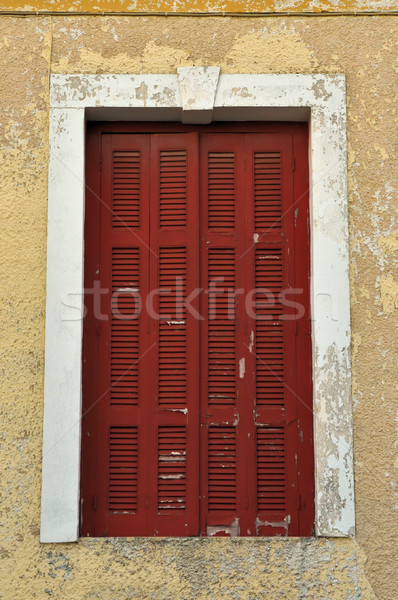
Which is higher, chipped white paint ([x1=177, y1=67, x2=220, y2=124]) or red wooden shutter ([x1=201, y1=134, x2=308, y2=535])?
chipped white paint ([x1=177, y1=67, x2=220, y2=124])

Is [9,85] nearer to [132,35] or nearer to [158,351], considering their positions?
[132,35]

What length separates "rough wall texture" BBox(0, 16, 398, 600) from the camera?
4.43 m

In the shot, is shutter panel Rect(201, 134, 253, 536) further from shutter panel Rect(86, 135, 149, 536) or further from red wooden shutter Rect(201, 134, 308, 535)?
shutter panel Rect(86, 135, 149, 536)

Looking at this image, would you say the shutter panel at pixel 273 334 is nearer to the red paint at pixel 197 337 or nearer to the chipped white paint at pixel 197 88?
the red paint at pixel 197 337

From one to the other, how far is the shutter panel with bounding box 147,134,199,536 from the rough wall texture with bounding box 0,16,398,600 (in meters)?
0.30

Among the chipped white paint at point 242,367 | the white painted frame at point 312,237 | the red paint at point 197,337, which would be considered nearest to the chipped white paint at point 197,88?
the white painted frame at point 312,237

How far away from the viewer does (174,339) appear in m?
4.79

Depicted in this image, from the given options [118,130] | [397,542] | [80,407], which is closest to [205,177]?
[118,130]

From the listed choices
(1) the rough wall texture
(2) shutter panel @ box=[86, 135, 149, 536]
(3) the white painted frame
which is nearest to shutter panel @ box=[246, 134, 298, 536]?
(3) the white painted frame

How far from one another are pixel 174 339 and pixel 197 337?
14cm

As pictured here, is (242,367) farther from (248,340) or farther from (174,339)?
(174,339)

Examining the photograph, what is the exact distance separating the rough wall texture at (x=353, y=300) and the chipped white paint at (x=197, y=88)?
0.28 feet

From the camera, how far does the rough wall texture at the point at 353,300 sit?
4426 millimetres

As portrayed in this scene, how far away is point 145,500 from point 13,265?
1597 millimetres
